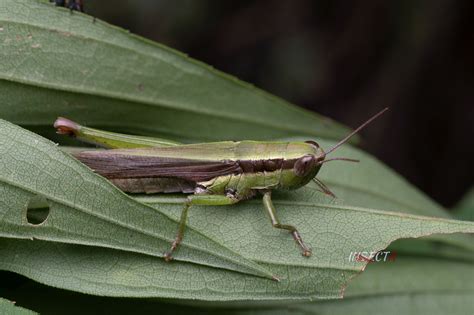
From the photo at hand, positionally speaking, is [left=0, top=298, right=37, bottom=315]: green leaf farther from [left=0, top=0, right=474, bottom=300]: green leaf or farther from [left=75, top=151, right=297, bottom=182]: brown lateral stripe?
[left=75, top=151, right=297, bottom=182]: brown lateral stripe

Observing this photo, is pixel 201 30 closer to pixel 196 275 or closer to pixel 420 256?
pixel 420 256

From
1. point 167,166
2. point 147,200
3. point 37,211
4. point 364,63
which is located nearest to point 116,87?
point 167,166

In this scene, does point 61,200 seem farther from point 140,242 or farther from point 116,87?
point 116,87

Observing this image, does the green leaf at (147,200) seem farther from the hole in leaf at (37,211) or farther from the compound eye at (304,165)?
the compound eye at (304,165)

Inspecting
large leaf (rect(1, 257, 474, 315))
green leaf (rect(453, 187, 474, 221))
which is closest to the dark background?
green leaf (rect(453, 187, 474, 221))

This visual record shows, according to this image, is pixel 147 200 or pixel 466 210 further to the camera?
pixel 466 210

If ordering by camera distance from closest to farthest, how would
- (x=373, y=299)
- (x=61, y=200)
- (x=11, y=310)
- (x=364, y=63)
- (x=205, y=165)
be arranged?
(x=11, y=310) < (x=61, y=200) < (x=205, y=165) < (x=373, y=299) < (x=364, y=63)

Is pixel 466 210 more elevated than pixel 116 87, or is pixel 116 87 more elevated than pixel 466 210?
pixel 116 87

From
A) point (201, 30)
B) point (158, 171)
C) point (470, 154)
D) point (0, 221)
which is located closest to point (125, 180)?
point (158, 171)
